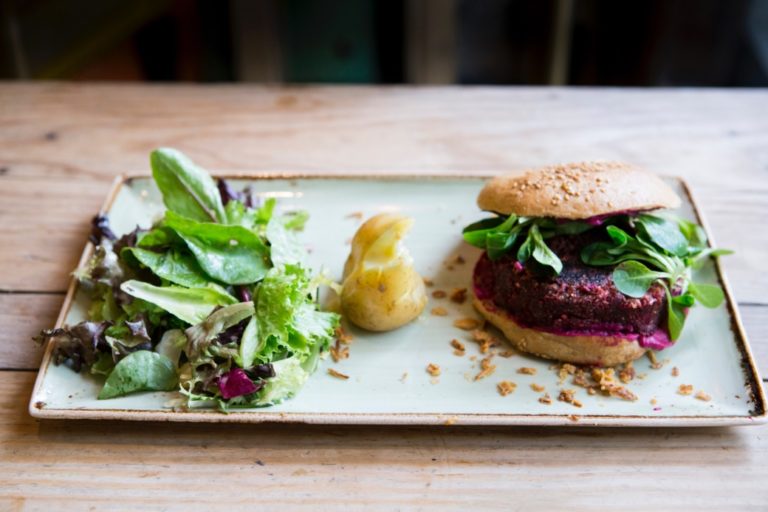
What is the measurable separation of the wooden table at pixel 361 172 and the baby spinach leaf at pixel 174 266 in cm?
34

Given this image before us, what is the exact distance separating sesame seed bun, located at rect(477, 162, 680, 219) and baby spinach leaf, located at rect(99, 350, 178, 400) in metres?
0.86

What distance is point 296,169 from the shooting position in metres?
2.60

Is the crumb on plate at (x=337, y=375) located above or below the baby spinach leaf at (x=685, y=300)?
below

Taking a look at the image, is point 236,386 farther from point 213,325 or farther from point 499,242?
point 499,242

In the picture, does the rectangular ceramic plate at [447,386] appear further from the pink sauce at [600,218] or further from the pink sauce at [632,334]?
the pink sauce at [600,218]

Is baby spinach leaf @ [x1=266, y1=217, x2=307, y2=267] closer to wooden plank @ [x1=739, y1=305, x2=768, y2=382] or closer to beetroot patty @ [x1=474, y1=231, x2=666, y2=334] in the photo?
beetroot patty @ [x1=474, y1=231, x2=666, y2=334]

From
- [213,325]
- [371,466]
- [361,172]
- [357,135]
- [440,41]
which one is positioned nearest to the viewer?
[371,466]

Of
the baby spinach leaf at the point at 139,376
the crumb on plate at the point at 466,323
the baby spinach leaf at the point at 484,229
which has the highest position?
the baby spinach leaf at the point at 484,229

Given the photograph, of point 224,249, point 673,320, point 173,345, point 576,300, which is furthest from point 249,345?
point 673,320

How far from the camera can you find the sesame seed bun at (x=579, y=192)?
1.80 meters

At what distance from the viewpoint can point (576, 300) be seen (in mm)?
1749

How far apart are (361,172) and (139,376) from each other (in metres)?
1.01

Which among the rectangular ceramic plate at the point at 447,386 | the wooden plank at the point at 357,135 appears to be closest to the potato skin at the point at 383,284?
the rectangular ceramic plate at the point at 447,386

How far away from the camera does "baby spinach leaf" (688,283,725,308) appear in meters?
1.83
